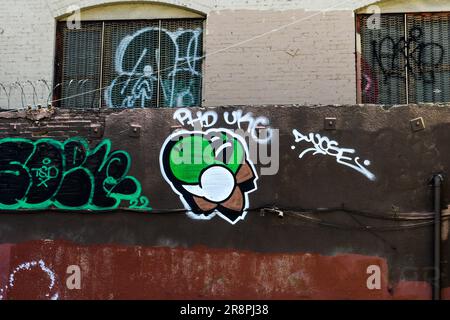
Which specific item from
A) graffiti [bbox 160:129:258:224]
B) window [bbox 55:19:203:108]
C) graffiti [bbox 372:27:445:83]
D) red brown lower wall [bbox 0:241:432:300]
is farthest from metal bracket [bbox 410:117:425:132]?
window [bbox 55:19:203:108]

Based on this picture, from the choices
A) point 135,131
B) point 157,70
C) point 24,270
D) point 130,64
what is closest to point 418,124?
point 135,131

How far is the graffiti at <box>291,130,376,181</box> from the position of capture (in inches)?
268

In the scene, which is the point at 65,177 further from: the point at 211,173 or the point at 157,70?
the point at 157,70

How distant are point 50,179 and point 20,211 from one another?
551 millimetres

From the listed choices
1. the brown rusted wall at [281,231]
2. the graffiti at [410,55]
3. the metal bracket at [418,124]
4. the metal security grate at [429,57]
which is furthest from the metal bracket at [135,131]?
the metal security grate at [429,57]

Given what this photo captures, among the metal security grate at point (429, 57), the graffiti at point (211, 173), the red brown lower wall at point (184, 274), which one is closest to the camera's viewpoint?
the red brown lower wall at point (184, 274)

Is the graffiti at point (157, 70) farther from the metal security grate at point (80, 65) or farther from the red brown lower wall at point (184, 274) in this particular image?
the red brown lower wall at point (184, 274)

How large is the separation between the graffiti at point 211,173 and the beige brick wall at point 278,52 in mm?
2330

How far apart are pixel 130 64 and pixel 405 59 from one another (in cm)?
454

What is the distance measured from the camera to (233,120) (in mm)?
7027

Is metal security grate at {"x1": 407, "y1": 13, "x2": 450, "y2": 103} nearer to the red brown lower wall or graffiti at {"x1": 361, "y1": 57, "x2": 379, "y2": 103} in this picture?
graffiti at {"x1": 361, "y1": 57, "x2": 379, "y2": 103}

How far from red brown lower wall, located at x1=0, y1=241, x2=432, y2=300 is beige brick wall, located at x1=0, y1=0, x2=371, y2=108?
3174mm

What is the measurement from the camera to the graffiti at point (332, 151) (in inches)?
268

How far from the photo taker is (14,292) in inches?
280
